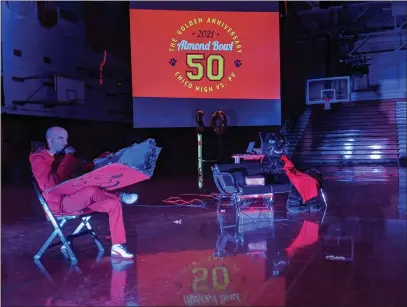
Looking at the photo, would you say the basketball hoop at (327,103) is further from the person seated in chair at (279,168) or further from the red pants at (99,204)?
the red pants at (99,204)

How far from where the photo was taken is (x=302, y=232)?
435cm

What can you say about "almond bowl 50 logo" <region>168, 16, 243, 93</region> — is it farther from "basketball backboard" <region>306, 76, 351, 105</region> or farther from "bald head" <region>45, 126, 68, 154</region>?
"basketball backboard" <region>306, 76, 351, 105</region>

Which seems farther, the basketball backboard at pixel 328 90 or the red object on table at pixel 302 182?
the basketball backboard at pixel 328 90

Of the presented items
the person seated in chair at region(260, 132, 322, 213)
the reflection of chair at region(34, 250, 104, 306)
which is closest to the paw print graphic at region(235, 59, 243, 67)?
the person seated in chair at region(260, 132, 322, 213)

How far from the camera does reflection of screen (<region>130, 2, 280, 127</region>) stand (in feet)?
24.6

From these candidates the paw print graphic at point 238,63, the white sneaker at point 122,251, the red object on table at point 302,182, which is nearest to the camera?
the white sneaker at point 122,251

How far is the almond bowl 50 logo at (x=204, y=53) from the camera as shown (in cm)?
751

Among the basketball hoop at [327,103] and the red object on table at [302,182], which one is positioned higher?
the basketball hoop at [327,103]

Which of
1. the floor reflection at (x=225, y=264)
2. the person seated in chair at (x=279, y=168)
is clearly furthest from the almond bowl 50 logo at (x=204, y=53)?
the floor reflection at (x=225, y=264)

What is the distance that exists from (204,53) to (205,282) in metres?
5.46

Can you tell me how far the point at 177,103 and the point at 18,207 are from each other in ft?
10.7

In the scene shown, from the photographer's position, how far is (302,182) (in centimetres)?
524

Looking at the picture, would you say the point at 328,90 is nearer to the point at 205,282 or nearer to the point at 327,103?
the point at 327,103

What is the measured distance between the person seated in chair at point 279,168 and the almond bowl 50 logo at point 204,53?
2416 millimetres
